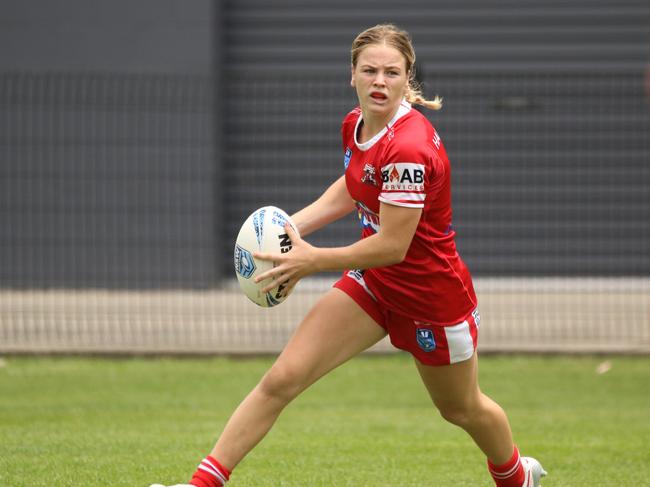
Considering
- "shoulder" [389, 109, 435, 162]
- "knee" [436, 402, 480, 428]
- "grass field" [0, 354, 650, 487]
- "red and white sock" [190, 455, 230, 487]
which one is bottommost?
"grass field" [0, 354, 650, 487]

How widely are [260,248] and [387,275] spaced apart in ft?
1.97

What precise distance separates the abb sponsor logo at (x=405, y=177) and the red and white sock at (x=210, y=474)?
1.33 metres

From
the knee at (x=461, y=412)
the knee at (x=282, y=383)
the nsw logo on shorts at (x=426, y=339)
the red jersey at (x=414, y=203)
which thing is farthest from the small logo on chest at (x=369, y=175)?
the knee at (x=461, y=412)

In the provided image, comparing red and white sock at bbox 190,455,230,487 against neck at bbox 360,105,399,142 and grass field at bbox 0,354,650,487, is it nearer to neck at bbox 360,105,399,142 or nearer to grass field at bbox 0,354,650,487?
grass field at bbox 0,354,650,487

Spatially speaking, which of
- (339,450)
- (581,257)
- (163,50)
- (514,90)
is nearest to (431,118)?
(514,90)

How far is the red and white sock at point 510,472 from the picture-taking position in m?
5.43

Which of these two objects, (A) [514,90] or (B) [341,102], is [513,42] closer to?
(A) [514,90]

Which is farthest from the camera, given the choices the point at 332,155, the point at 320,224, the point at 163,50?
the point at 163,50

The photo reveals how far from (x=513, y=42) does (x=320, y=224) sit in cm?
993

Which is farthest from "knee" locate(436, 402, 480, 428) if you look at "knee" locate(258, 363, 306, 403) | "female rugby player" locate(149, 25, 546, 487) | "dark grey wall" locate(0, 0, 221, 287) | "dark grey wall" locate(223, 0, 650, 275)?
"dark grey wall" locate(0, 0, 221, 287)

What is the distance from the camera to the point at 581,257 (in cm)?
1156

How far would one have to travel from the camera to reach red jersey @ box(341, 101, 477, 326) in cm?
468

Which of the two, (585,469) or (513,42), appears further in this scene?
(513,42)

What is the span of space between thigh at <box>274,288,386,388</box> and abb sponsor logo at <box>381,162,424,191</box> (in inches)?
27.7
